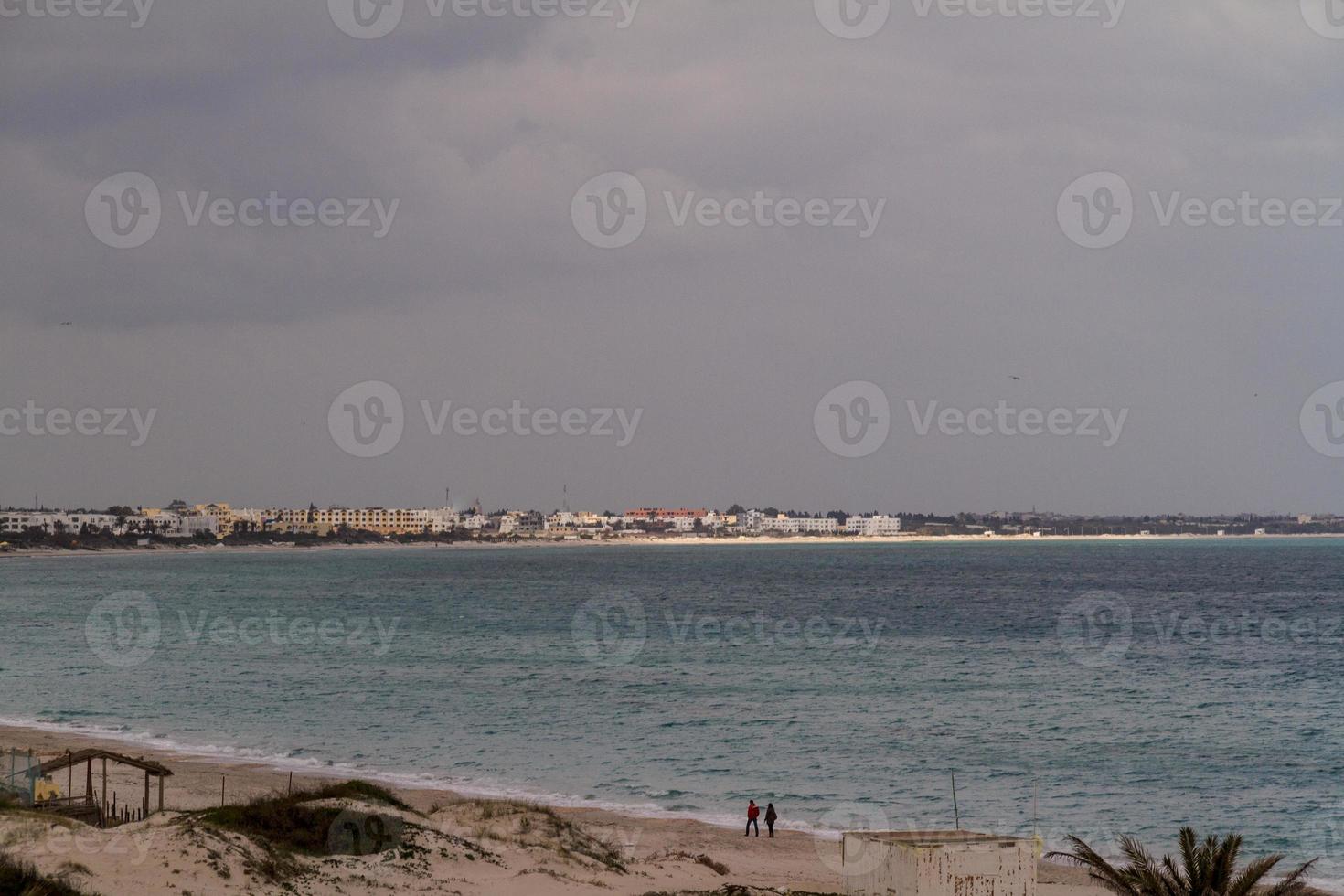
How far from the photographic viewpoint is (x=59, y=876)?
1786cm

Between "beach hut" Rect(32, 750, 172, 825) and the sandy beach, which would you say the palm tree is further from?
"beach hut" Rect(32, 750, 172, 825)

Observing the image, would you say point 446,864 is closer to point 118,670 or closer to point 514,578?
point 118,670

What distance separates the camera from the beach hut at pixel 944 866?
59.2 ft

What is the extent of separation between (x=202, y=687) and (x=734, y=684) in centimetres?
2519

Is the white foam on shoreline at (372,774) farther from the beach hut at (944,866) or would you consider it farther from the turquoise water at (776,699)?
the beach hut at (944,866)

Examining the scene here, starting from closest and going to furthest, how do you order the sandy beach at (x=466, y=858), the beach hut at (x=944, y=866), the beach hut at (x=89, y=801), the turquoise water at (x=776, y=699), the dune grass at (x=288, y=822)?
the beach hut at (x=944, y=866) < the sandy beach at (x=466, y=858) < the dune grass at (x=288, y=822) < the beach hut at (x=89, y=801) < the turquoise water at (x=776, y=699)

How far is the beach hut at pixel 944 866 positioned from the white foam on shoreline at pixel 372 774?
12.7 m

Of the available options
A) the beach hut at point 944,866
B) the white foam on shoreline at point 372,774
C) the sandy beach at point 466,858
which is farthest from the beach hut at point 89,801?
the beach hut at point 944,866

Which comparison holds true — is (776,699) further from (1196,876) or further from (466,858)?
(1196,876)

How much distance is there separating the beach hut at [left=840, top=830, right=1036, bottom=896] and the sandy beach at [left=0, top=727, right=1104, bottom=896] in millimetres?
2424

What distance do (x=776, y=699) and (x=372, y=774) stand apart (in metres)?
20.7

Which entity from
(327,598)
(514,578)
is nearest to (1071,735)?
(327,598)

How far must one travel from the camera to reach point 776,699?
180ft

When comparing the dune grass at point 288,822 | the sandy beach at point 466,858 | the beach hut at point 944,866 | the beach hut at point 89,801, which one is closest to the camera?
the beach hut at point 944,866
